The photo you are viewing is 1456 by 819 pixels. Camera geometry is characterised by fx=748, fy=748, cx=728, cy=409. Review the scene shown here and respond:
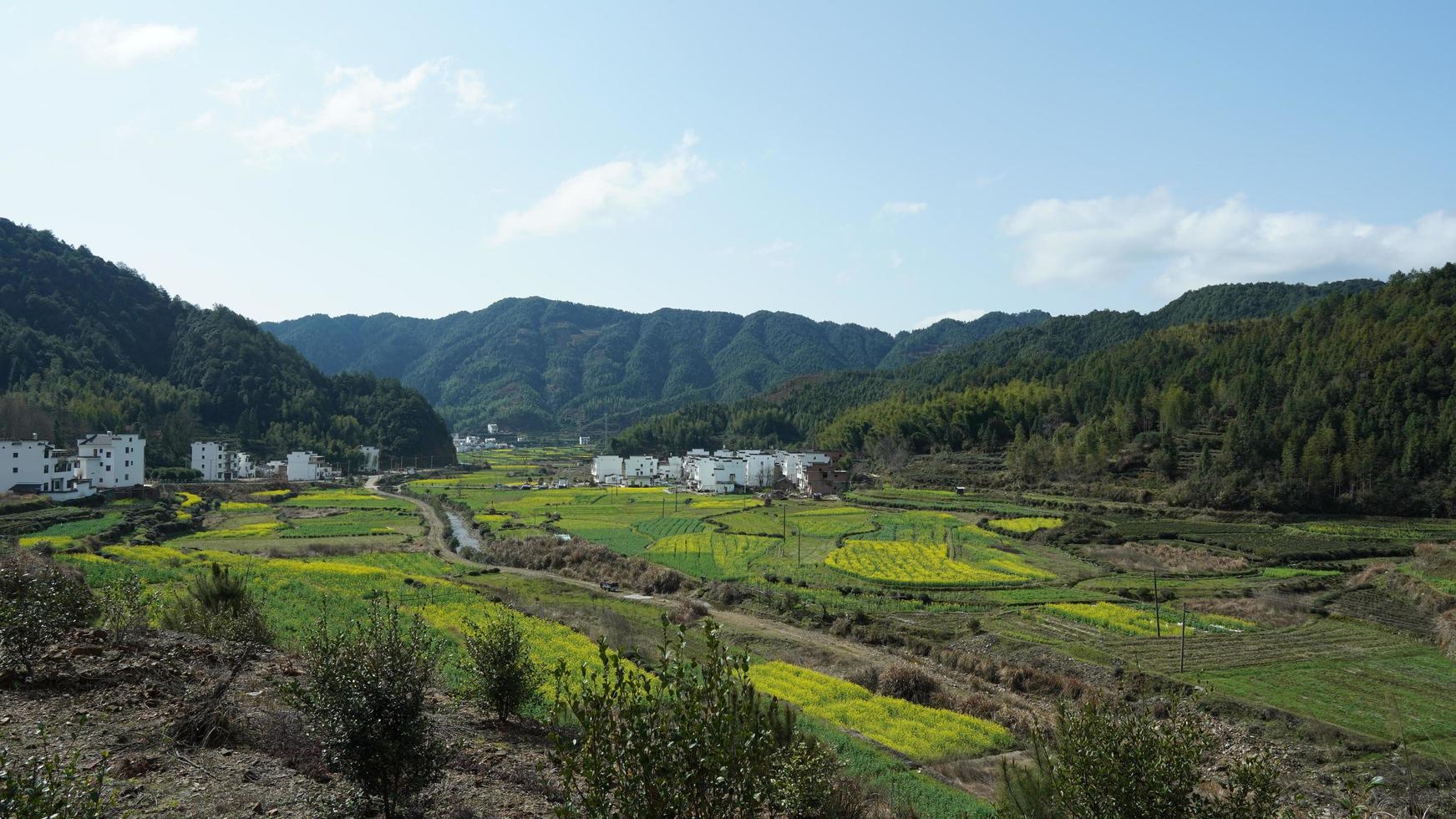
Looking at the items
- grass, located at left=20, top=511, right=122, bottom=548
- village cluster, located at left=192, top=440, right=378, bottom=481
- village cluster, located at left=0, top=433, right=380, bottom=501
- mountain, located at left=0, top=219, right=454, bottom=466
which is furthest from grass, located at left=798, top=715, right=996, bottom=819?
mountain, located at left=0, top=219, right=454, bottom=466

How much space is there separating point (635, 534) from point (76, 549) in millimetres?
36481

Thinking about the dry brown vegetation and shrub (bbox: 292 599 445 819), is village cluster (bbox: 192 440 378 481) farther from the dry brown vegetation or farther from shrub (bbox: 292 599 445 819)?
shrub (bbox: 292 599 445 819)

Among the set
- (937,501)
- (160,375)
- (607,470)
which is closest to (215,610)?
(937,501)

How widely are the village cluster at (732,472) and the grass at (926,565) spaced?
1770 inches

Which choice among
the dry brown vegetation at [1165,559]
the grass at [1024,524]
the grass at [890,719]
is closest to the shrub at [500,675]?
the grass at [890,719]

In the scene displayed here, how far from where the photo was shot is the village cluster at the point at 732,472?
105375mm

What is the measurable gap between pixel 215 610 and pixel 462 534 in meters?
51.8

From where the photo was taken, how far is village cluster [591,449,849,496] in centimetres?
10538

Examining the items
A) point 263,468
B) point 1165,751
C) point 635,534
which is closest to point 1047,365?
point 635,534

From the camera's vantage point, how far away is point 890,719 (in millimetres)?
21547

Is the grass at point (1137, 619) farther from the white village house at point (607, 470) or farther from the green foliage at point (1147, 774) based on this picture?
the white village house at point (607, 470)

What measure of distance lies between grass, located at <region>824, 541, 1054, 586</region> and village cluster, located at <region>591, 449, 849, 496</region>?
4495 centimetres

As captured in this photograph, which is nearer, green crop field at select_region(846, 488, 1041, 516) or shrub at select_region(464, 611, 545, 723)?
shrub at select_region(464, 611, 545, 723)

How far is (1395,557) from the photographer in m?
51.3
